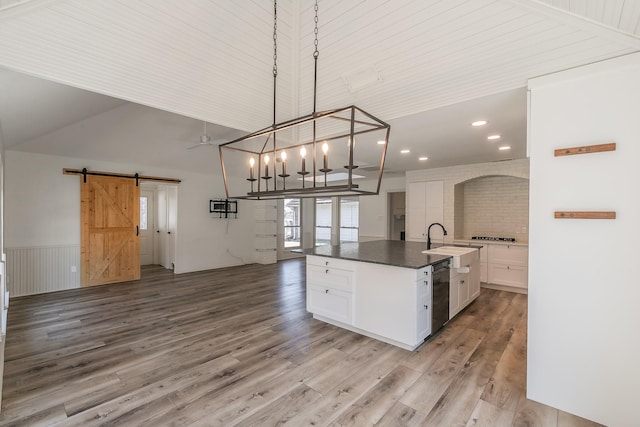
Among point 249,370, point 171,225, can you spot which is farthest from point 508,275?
point 171,225

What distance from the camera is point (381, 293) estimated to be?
317 centimetres

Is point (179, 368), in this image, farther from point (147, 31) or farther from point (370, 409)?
point (147, 31)

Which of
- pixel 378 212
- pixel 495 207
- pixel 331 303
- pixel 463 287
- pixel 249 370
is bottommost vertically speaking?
pixel 249 370

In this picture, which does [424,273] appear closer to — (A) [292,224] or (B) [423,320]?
(B) [423,320]

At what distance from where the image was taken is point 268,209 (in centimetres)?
839

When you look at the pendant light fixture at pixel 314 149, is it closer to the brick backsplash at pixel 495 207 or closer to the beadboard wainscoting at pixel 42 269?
the brick backsplash at pixel 495 207

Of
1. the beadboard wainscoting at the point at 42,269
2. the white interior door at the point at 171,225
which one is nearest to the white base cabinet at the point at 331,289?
the white interior door at the point at 171,225

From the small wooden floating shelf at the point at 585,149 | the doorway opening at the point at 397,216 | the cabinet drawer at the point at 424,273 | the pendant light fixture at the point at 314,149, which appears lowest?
the cabinet drawer at the point at 424,273

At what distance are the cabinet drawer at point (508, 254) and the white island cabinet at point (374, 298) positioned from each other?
300cm

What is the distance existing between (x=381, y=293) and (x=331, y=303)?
752mm

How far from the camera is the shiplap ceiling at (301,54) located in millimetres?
1932

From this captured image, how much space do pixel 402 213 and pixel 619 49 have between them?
703cm

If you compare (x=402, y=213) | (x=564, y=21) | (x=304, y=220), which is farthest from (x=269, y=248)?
(x=564, y=21)

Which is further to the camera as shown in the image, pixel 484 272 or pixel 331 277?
pixel 484 272
